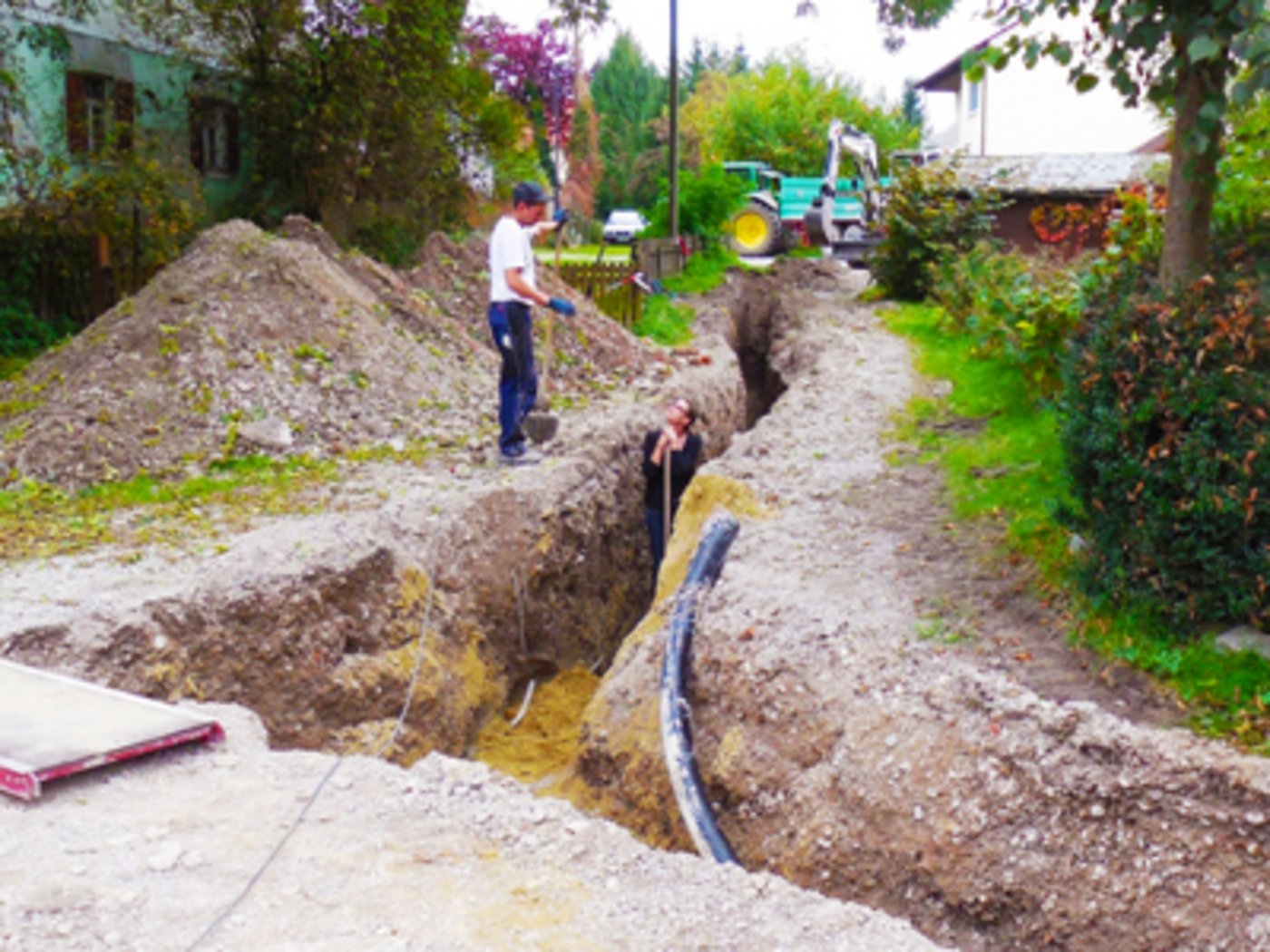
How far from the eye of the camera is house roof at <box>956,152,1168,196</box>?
62.2 ft

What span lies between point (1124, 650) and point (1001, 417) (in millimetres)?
5206

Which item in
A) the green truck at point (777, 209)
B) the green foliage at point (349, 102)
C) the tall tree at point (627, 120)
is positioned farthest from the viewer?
the tall tree at point (627, 120)

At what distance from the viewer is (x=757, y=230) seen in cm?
2958

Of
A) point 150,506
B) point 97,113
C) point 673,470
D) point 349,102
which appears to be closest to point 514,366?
point 673,470

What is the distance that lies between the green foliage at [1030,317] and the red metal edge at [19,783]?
5.67 m

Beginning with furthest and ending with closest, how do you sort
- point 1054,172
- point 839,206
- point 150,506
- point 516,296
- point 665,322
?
1. point 839,206
2. point 1054,172
3. point 665,322
4. point 516,296
5. point 150,506

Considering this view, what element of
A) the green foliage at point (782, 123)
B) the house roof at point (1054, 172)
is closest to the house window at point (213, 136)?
the house roof at point (1054, 172)

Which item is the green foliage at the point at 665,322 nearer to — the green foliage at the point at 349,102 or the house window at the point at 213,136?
the green foliage at the point at 349,102

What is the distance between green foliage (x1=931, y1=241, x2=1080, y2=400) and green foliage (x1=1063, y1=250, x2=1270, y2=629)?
69.5 inches

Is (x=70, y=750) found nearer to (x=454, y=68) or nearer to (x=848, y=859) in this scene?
(x=848, y=859)

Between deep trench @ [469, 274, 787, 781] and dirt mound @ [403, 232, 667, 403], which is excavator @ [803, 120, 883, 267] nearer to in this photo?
dirt mound @ [403, 232, 667, 403]

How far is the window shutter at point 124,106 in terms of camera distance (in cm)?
1562

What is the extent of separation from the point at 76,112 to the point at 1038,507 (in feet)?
46.6

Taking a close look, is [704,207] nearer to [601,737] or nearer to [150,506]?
[150,506]
